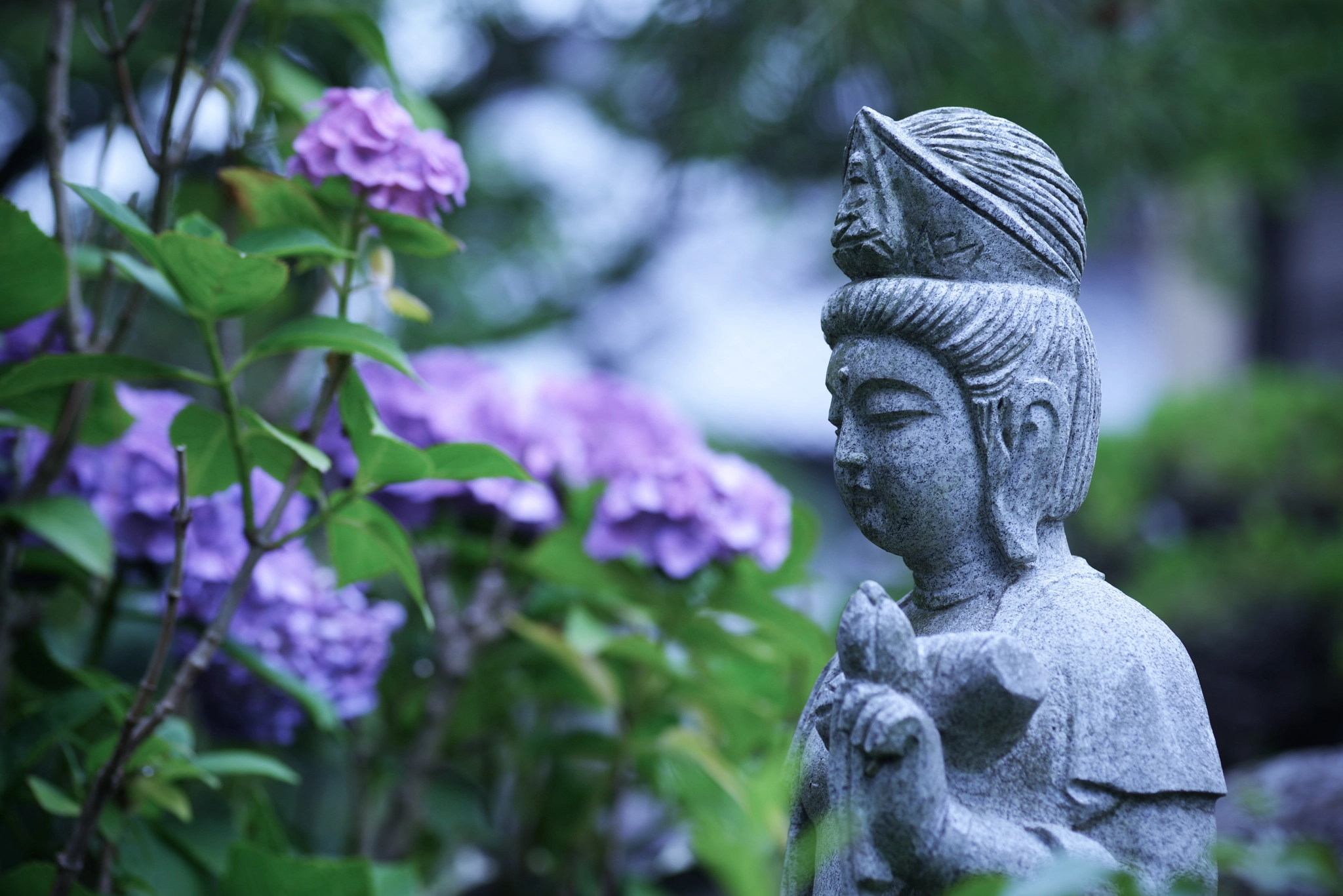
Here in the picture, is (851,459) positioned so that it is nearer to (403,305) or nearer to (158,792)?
(403,305)

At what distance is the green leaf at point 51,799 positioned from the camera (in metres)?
1.15

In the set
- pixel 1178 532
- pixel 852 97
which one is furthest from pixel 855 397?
pixel 1178 532

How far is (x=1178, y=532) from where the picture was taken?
3.66m

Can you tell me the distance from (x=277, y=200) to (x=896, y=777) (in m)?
0.83

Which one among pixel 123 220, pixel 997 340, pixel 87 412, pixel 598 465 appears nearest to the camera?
pixel 997 340

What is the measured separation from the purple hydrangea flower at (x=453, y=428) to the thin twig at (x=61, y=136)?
385 millimetres

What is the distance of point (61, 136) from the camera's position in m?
1.36

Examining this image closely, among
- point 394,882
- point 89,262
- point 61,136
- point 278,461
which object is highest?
point 61,136

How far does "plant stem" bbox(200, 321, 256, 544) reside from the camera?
1.13 meters

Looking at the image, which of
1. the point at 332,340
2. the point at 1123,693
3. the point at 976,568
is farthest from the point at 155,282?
the point at 1123,693

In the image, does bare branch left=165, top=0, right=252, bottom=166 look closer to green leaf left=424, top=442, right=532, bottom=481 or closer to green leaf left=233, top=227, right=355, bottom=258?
green leaf left=233, top=227, right=355, bottom=258

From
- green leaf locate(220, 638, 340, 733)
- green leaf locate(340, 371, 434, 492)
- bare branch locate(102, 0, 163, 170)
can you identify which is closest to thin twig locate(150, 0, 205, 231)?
bare branch locate(102, 0, 163, 170)

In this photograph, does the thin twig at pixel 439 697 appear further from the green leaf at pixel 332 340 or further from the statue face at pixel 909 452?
the statue face at pixel 909 452

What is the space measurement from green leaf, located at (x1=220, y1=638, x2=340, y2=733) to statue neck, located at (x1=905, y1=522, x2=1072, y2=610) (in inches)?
29.3
